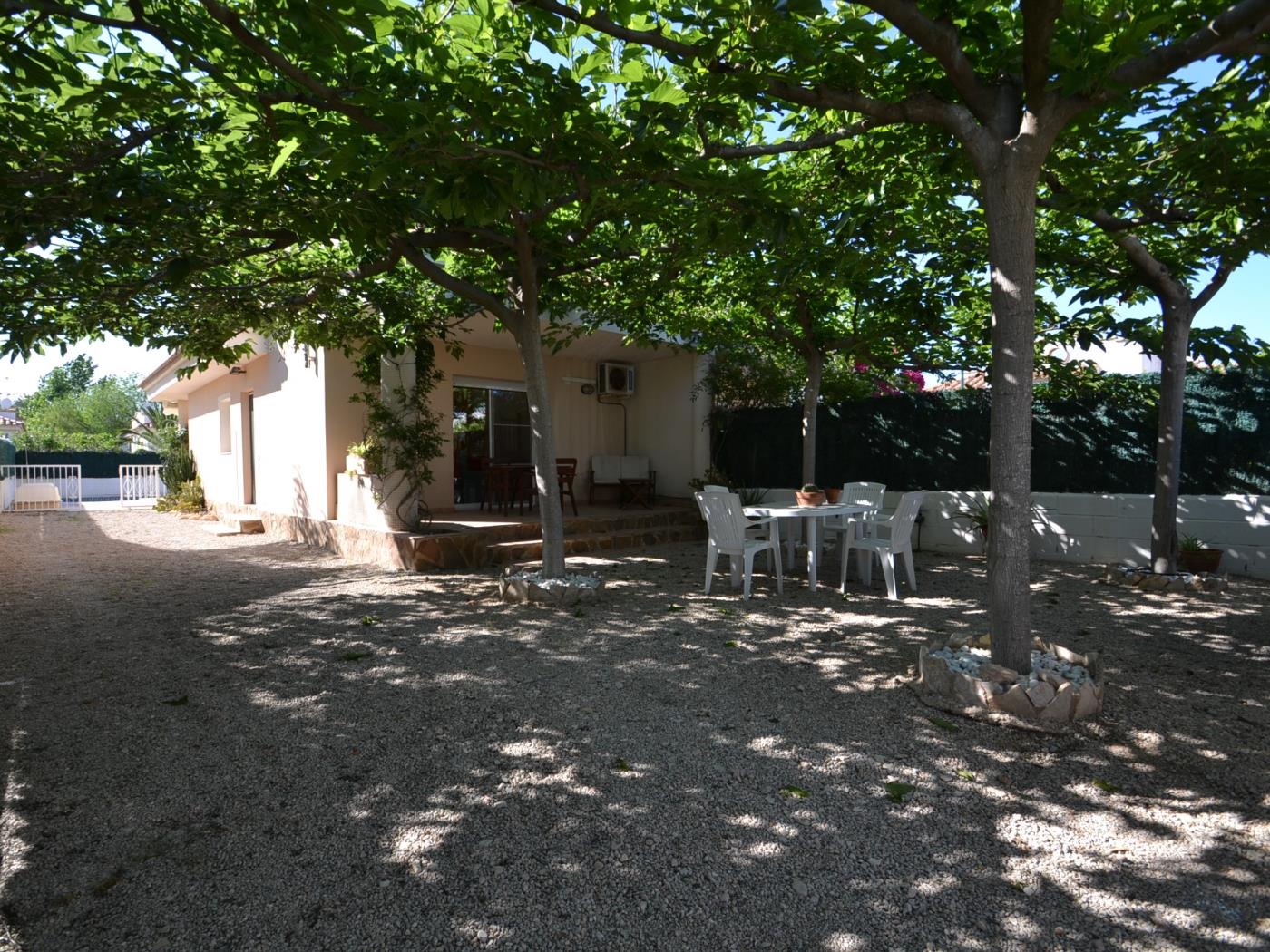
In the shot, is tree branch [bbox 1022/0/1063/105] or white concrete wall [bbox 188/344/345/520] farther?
white concrete wall [bbox 188/344/345/520]

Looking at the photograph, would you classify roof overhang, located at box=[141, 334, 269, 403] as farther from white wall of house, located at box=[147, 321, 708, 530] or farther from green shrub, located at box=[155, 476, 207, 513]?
green shrub, located at box=[155, 476, 207, 513]

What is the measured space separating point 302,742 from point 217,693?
0.94 metres

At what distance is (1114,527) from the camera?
24.0ft

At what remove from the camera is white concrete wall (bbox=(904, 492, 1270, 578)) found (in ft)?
21.4

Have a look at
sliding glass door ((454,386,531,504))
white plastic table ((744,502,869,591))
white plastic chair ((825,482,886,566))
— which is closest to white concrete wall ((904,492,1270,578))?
white plastic chair ((825,482,886,566))

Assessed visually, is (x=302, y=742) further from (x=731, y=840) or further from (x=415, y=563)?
(x=415, y=563)

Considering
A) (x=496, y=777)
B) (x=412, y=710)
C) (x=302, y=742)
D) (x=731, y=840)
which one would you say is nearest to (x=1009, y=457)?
(x=731, y=840)

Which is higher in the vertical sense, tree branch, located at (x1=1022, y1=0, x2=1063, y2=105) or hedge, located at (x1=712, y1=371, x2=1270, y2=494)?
tree branch, located at (x1=1022, y1=0, x2=1063, y2=105)

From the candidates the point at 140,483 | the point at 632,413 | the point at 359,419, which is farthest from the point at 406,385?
the point at 140,483

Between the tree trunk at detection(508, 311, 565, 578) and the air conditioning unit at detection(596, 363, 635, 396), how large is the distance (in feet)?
17.3

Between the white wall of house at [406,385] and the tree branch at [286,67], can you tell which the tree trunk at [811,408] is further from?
the tree branch at [286,67]

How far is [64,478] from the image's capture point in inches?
808

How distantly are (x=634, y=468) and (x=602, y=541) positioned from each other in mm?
3145

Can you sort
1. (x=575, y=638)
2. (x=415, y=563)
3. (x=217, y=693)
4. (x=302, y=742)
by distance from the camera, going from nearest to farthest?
(x=302, y=742) < (x=217, y=693) < (x=575, y=638) < (x=415, y=563)
